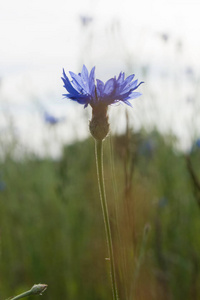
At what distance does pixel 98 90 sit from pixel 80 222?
2078mm

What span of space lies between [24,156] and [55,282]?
1.13 metres

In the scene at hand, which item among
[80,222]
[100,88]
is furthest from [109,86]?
[80,222]

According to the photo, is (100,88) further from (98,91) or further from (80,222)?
(80,222)

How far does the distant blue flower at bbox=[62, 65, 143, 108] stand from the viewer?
809 millimetres

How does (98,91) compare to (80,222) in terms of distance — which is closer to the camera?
(98,91)

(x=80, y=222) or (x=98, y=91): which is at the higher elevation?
(x=98, y=91)

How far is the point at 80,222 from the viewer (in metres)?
2.81

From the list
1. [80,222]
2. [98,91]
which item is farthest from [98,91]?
[80,222]

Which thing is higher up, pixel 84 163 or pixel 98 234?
pixel 84 163

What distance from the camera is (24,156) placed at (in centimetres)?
333

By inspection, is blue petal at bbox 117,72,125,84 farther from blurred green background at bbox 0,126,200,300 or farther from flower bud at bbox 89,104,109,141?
blurred green background at bbox 0,126,200,300

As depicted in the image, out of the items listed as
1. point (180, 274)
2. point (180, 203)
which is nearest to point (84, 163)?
point (180, 203)

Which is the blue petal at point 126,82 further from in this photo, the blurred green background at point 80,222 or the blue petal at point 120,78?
the blurred green background at point 80,222

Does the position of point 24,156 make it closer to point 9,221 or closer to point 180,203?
point 9,221
